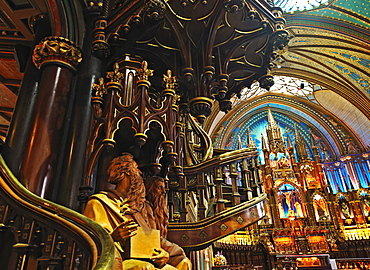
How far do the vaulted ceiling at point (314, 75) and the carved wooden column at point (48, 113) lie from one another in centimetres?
66

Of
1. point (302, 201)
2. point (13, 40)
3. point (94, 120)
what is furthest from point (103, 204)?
point (302, 201)

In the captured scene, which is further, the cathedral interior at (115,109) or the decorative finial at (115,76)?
the decorative finial at (115,76)

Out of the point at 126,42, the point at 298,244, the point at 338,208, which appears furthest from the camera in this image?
the point at 338,208

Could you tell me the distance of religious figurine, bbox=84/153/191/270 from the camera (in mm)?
1781

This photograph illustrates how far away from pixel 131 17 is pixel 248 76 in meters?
2.05

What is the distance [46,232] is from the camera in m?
1.78

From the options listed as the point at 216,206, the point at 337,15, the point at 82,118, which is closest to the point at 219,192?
the point at 216,206

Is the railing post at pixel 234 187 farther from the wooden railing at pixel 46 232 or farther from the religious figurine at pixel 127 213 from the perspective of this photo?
the wooden railing at pixel 46 232

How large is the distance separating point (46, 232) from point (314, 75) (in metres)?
13.2

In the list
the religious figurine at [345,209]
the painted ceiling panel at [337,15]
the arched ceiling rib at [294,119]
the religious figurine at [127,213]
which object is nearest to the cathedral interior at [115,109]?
the religious figurine at [127,213]

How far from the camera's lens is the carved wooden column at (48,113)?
2553 millimetres

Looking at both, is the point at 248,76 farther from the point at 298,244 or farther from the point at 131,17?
the point at 298,244

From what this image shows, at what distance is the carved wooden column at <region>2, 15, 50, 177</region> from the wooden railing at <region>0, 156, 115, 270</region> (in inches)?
34.0

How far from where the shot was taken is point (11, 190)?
1887 millimetres
